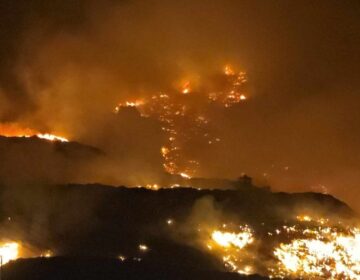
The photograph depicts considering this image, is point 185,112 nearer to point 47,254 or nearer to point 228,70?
point 228,70

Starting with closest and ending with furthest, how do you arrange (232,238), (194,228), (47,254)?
(47,254) → (232,238) → (194,228)

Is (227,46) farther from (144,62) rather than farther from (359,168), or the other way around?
(359,168)

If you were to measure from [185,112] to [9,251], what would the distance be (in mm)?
8839

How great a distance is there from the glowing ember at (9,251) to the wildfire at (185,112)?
5.70m

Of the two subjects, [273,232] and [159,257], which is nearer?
[159,257]

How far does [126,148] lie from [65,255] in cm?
667

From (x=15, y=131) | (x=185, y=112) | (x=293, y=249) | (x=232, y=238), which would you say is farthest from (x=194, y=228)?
(x=15, y=131)

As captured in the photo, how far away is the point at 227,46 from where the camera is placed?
19.8m

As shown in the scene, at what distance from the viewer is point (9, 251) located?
8.89 metres

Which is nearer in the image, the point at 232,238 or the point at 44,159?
the point at 232,238

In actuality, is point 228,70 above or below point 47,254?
above

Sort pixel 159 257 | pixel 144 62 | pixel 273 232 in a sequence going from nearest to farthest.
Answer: pixel 159 257 → pixel 273 232 → pixel 144 62

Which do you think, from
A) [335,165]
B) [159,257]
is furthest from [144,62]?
[159,257]

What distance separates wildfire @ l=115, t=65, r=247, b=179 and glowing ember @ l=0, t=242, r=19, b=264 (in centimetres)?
570
